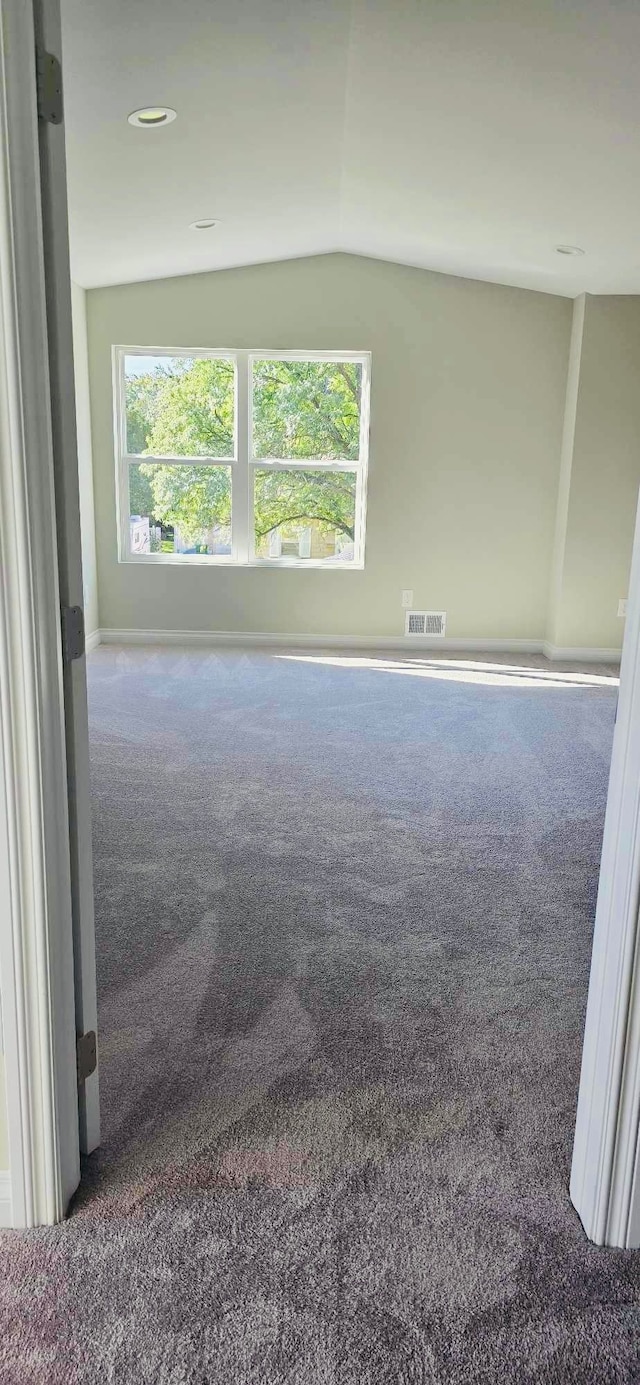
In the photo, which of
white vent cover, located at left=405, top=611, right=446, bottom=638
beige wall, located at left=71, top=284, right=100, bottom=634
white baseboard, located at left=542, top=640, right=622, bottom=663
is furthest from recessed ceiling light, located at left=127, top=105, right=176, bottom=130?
white baseboard, located at left=542, top=640, right=622, bottom=663

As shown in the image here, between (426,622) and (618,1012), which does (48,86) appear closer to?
(618,1012)

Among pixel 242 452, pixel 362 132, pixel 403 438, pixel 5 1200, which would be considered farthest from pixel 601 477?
pixel 5 1200

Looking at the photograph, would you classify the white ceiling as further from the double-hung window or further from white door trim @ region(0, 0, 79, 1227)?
A: white door trim @ region(0, 0, 79, 1227)

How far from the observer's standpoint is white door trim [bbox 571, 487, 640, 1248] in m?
1.50

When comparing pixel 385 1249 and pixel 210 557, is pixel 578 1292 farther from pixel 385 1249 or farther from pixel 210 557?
pixel 210 557

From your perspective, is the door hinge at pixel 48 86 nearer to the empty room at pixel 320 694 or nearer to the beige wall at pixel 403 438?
the empty room at pixel 320 694

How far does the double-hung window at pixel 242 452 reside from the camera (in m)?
6.47

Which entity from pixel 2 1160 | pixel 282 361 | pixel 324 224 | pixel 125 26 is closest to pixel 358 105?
pixel 125 26

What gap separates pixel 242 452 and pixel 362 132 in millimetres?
2643

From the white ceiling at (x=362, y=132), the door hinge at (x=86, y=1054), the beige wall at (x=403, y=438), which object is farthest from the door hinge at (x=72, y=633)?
the beige wall at (x=403, y=438)

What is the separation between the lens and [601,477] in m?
6.28

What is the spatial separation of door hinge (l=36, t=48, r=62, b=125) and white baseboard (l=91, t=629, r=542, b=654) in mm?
5376

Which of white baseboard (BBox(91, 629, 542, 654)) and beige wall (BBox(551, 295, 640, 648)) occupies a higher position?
beige wall (BBox(551, 295, 640, 648))

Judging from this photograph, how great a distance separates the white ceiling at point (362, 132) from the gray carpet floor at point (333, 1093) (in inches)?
102
